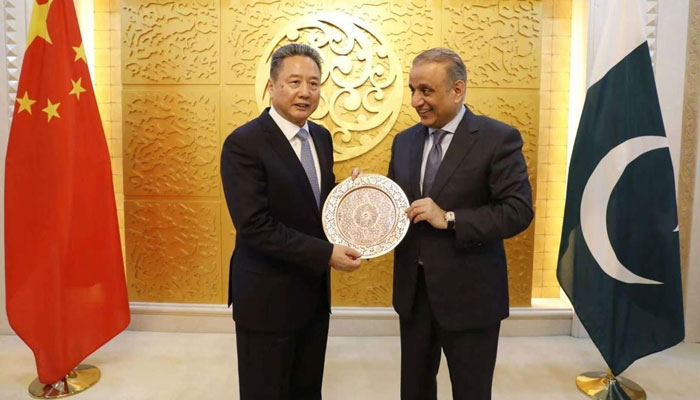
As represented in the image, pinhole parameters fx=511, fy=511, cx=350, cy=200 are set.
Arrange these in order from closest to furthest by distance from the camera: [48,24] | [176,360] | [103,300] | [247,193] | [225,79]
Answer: [247,193] < [48,24] < [103,300] < [176,360] < [225,79]

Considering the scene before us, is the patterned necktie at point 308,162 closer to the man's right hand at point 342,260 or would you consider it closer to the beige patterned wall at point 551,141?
the man's right hand at point 342,260

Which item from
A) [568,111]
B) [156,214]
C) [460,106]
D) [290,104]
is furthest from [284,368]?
[568,111]

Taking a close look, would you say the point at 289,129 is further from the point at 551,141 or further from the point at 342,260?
the point at 551,141

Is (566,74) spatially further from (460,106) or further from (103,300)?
(103,300)

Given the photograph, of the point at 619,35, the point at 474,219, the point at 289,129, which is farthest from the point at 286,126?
the point at 619,35

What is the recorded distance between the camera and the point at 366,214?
1.83m

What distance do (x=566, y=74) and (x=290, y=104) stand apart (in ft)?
8.15

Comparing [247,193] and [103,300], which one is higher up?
[247,193]

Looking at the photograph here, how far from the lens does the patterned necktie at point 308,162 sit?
1821 mm

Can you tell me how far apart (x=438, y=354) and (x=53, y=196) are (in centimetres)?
199

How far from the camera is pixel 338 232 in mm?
1803

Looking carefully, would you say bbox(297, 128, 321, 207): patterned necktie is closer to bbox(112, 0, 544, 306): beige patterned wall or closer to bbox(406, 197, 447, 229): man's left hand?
bbox(406, 197, 447, 229): man's left hand

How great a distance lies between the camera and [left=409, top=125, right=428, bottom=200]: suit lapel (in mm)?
1842

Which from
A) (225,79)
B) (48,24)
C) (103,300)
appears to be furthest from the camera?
(225,79)
